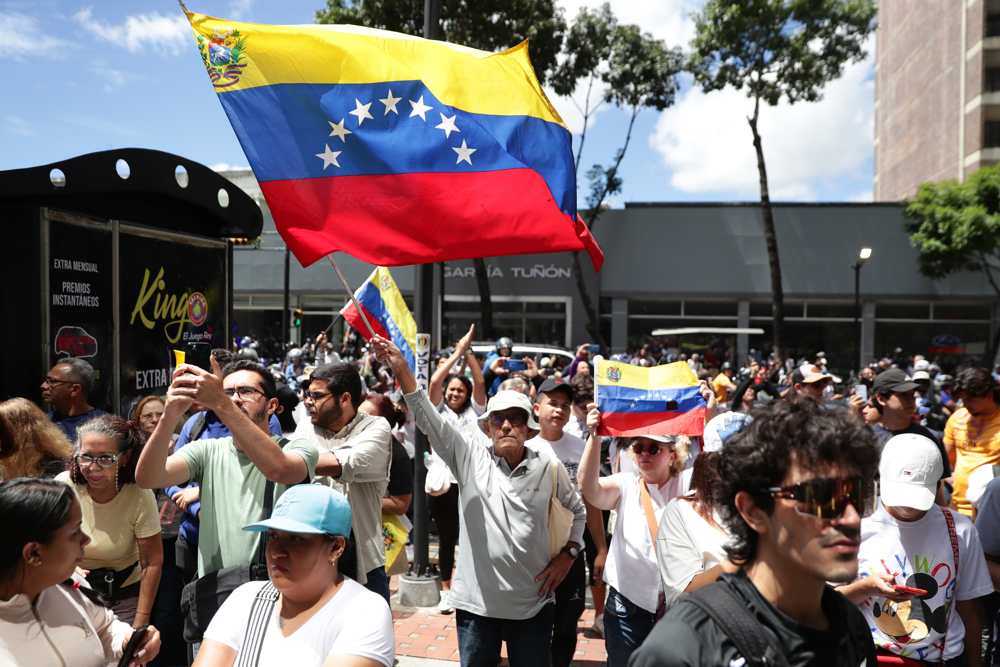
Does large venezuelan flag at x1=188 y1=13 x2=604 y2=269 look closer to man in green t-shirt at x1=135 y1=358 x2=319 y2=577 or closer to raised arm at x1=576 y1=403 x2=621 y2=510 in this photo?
raised arm at x1=576 y1=403 x2=621 y2=510

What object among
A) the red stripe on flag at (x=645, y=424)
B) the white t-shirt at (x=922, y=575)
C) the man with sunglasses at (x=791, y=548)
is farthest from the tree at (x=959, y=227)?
the man with sunglasses at (x=791, y=548)

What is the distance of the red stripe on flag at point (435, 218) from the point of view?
4250mm

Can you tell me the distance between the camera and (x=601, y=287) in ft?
102

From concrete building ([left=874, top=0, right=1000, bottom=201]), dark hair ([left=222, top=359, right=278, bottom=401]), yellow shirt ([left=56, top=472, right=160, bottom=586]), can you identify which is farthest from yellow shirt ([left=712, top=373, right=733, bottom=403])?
concrete building ([left=874, top=0, right=1000, bottom=201])

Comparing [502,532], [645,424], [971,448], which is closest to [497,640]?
[502,532]

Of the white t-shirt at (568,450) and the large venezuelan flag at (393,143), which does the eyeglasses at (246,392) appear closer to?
the large venezuelan flag at (393,143)

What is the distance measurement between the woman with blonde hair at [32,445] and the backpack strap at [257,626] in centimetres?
200

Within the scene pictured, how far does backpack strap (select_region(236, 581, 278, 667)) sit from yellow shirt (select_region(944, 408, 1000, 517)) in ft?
16.4

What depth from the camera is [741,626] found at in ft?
5.15

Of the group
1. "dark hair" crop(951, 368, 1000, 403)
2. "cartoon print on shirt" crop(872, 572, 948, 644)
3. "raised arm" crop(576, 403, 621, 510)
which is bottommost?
"cartoon print on shirt" crop(872, 572, 948, 644)

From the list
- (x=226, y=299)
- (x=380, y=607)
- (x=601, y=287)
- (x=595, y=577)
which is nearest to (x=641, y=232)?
(x=601, y=287)

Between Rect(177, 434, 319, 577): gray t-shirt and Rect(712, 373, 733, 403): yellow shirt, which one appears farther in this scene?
Rect(712, 373, 733, 403): yellow shirt

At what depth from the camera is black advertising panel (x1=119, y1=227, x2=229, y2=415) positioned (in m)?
5.98

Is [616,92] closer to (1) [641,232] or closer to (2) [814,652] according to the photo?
(1) [641,232]
